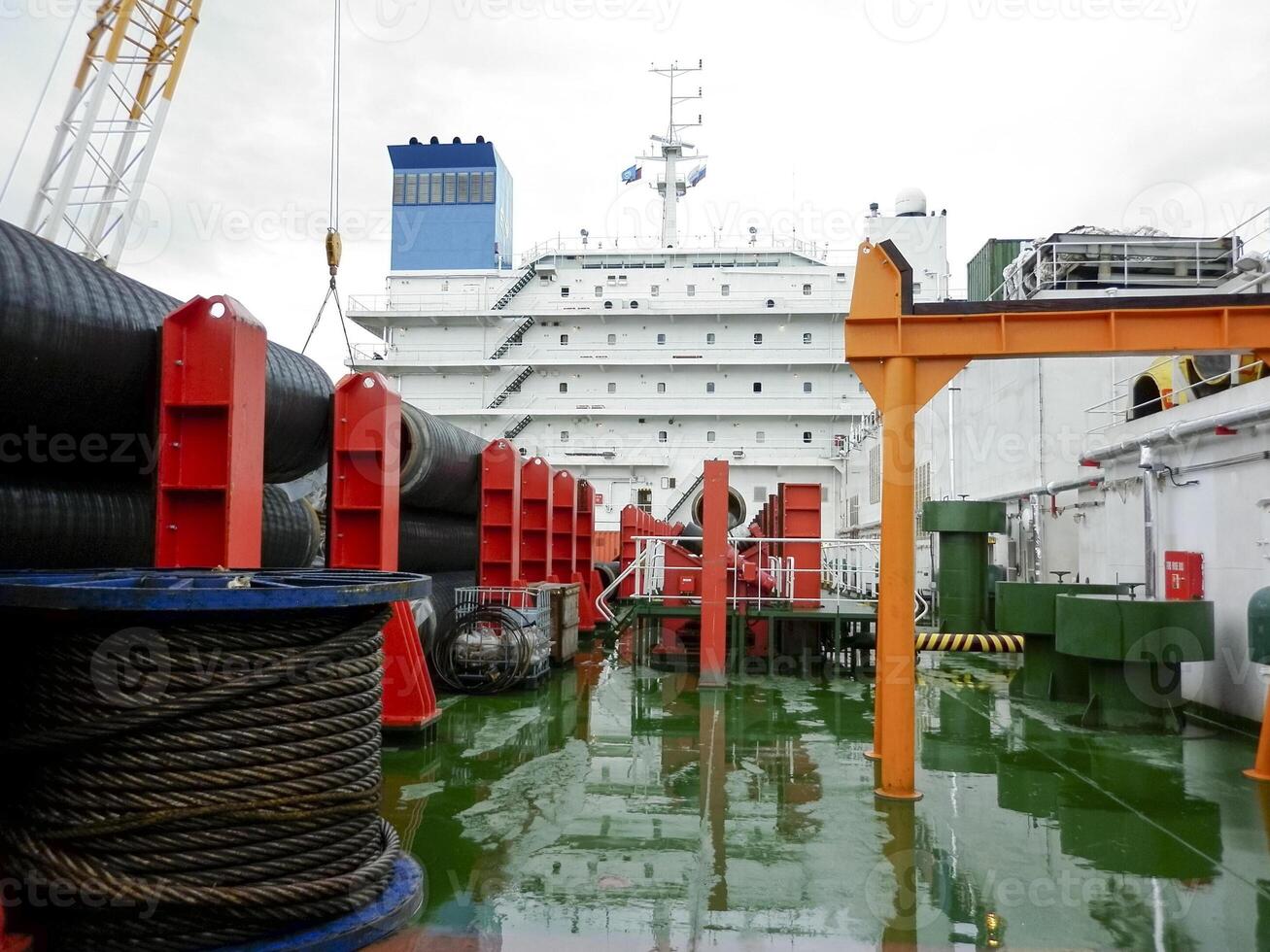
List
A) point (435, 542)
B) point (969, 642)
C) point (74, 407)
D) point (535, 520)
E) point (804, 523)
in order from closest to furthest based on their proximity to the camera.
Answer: point (74, 407)
point (969, 642)
point (435, 542)
point (804, 523)
point (535, 520)

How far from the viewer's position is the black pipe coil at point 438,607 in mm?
8531

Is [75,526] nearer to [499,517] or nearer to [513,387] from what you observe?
[499,517]

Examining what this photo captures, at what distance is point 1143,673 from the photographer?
301 inches

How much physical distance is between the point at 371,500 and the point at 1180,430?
7.37 m

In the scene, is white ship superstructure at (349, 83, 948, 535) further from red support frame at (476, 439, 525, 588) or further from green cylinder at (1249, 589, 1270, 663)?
green cylinder at (1249, 589, 1270, 663)

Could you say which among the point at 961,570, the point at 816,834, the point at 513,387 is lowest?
the point at 816,834

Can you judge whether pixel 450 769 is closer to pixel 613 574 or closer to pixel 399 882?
pixel 399 882

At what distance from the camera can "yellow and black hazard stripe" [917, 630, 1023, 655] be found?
344 inches

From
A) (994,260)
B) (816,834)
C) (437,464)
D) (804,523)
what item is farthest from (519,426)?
(816,834)

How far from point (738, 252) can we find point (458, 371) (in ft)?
35.0

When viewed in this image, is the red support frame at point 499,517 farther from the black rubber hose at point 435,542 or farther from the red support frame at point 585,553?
the red support frame at point 585,553

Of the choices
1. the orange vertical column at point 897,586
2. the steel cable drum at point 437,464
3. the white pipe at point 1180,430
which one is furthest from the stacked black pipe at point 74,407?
the white pipe at point 1180,430

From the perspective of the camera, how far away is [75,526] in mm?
4902

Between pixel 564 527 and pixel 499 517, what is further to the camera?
pixel 564 527
